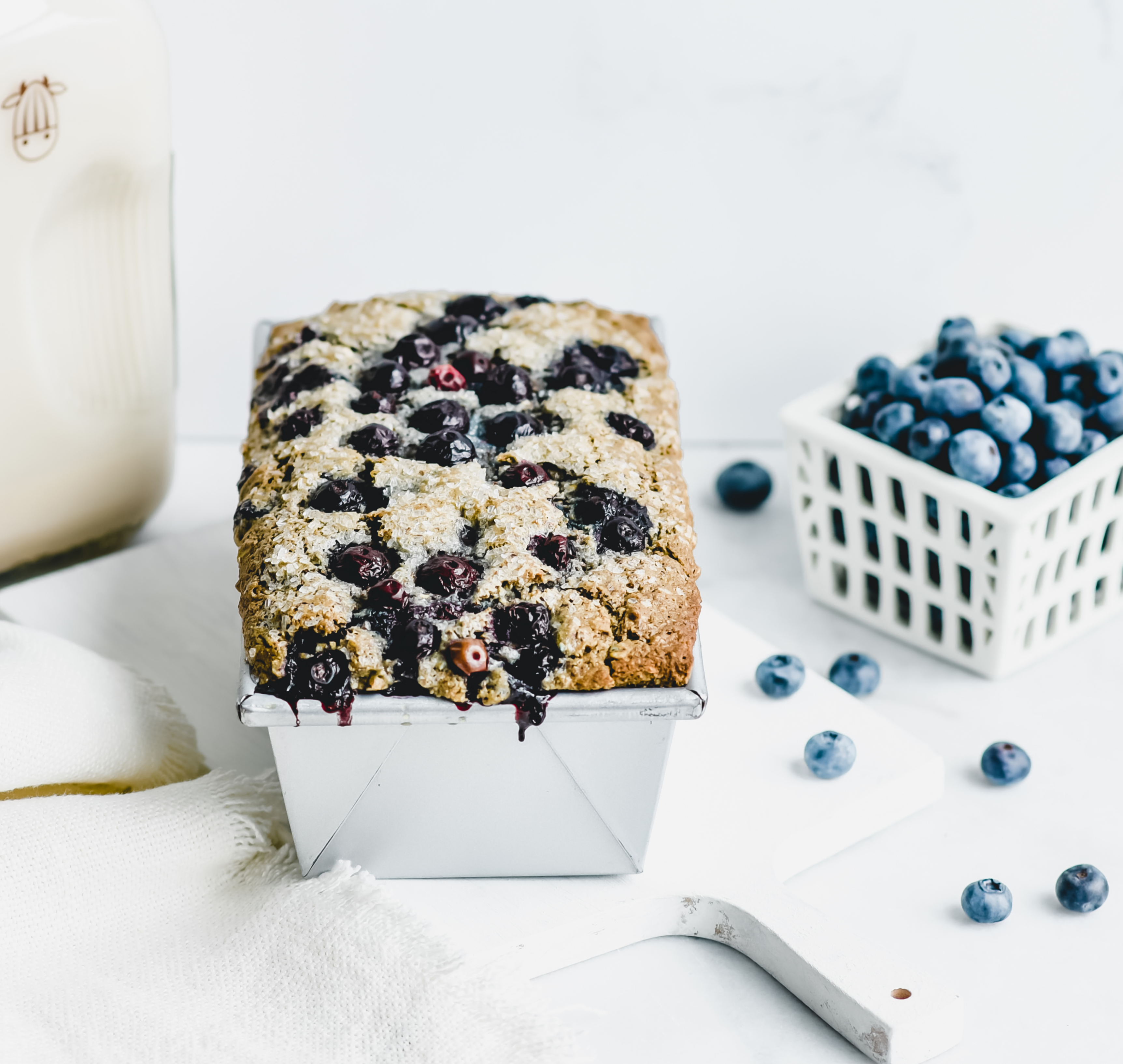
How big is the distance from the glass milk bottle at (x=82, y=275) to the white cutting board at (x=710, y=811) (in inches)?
3.5

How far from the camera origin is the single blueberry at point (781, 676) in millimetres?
1267

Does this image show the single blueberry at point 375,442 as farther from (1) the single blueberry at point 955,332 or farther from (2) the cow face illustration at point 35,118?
(1) the single blueberry at point 955,332

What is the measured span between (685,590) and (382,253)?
0.83 meters

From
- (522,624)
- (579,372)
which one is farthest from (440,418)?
(522,624)

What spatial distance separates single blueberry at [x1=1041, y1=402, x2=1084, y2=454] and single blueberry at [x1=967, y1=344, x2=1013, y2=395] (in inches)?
2.0

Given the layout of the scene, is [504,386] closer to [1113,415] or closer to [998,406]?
[998,406]

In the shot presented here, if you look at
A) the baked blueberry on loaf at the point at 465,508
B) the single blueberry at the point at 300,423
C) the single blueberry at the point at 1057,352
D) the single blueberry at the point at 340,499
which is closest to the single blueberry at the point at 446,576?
the baked blueberry on loaf at the point at 465,508

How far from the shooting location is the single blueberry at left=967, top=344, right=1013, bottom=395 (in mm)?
1336

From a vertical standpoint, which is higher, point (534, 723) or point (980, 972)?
point (534, 723)

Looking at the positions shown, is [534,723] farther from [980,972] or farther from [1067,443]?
[1067,443]

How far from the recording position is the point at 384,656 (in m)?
0.93

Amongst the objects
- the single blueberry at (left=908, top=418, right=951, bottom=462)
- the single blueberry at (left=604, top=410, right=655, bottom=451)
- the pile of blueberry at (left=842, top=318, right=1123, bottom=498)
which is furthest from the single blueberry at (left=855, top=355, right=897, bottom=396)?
the single blueberry at (left=604, top=410, right=655, bottom=451)

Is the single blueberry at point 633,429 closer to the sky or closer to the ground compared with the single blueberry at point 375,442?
closer to the sky

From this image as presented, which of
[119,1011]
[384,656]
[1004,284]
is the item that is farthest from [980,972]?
[1004,284]
